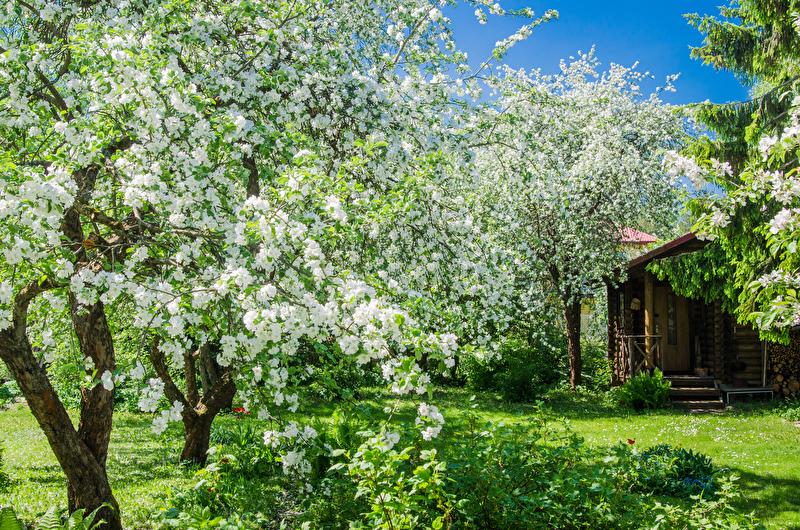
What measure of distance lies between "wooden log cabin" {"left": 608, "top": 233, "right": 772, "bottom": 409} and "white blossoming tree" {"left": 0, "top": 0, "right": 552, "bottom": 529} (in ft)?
35.3

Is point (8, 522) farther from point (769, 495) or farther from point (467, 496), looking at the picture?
point (769, 495)

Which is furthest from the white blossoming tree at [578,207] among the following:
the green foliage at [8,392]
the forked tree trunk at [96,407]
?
the green foliage at [8,392]

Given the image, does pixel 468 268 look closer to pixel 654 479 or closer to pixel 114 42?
pixel 114 42

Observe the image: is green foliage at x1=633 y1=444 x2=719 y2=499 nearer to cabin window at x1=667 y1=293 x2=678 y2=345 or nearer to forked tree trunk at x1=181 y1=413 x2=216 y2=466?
forked tree trunk at x1=181 y1=413 x2=216 y2=466

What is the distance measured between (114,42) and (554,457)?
16.4ft

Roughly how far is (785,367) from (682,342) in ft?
11.1

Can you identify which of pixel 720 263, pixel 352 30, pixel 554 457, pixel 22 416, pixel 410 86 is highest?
pixel 352 30

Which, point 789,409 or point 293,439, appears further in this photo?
point 789,409

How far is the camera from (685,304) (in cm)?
2017

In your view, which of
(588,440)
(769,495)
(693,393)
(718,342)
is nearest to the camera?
Result: (769,495)

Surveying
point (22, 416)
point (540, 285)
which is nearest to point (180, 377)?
point (22, 416)

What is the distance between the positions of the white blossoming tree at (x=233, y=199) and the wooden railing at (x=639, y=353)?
1061 cm

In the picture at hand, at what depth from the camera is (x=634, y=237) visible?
78.0ft

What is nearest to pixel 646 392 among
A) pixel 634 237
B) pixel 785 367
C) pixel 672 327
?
pixel 785 367
